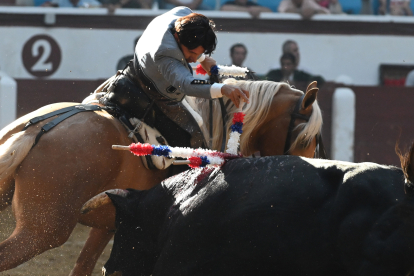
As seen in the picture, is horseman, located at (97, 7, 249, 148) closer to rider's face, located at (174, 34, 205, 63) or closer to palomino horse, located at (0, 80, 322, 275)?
rider's face, located at (174, 34, 205, 63)

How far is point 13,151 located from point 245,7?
21.8ft

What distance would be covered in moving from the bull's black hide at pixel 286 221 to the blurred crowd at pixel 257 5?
22.5 ft

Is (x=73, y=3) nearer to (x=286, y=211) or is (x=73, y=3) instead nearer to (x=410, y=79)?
(x=410, y=79)

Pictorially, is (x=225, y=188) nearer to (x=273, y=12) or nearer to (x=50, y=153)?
(x=50, y=153)

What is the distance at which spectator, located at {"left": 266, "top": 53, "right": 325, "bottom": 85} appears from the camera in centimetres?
756

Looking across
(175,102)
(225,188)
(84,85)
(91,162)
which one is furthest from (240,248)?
(84,85)

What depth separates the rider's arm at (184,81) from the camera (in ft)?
8.03

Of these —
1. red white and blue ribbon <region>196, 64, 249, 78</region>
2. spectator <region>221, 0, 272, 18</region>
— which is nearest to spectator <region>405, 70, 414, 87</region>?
spectator <region>221, 0, 272, 18</region>

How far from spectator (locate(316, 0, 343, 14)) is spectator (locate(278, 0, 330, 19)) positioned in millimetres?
175

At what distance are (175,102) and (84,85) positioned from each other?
14.4 feet

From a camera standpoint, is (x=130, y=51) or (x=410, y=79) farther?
(x=410, y=79)

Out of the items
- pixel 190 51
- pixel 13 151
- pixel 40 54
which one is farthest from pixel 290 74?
pixel 13 151

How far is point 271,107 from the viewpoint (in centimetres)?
333

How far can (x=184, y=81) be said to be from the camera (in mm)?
2518
